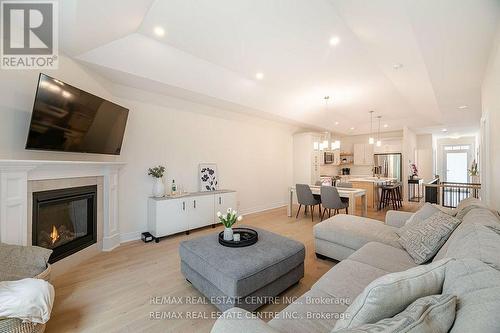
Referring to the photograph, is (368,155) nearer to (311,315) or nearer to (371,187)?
(371,187)

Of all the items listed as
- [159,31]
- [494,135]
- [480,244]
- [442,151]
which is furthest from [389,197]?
[159,31]

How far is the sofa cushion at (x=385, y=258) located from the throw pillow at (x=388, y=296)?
3.02 feet

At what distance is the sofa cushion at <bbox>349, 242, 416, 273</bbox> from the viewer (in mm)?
1809

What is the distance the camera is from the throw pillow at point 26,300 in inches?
55.4

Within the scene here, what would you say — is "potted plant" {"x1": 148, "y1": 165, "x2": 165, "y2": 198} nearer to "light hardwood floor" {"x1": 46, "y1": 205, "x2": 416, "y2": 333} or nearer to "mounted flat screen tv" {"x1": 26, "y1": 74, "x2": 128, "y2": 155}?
"mounted flat screen tv" {"x1": 26, "y1": 74, "x2": 128, "y2": 155}

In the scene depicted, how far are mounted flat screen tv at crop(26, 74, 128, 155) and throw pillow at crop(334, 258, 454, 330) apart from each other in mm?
3029

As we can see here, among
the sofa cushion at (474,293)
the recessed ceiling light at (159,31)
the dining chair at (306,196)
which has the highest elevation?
the recessed ceiling light at (159,31)

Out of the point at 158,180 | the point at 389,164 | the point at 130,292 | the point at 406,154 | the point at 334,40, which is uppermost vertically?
the point at 334,40

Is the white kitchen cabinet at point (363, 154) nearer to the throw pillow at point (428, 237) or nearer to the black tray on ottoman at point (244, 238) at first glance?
the throw pillow at point (428, 237)

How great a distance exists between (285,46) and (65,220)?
3702 millimetres

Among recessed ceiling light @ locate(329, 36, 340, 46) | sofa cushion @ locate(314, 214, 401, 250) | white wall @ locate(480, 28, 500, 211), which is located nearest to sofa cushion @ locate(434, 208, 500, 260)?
sofa cushion @ locate(314, 214, 401, 250)

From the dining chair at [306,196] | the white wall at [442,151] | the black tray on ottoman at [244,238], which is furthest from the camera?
the white wall at [442,151]

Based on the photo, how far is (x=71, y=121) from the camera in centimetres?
250

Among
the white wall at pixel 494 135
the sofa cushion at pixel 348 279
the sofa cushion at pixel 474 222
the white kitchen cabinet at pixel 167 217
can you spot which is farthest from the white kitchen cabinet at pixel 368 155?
the sofa cushion at pixel 348 279
